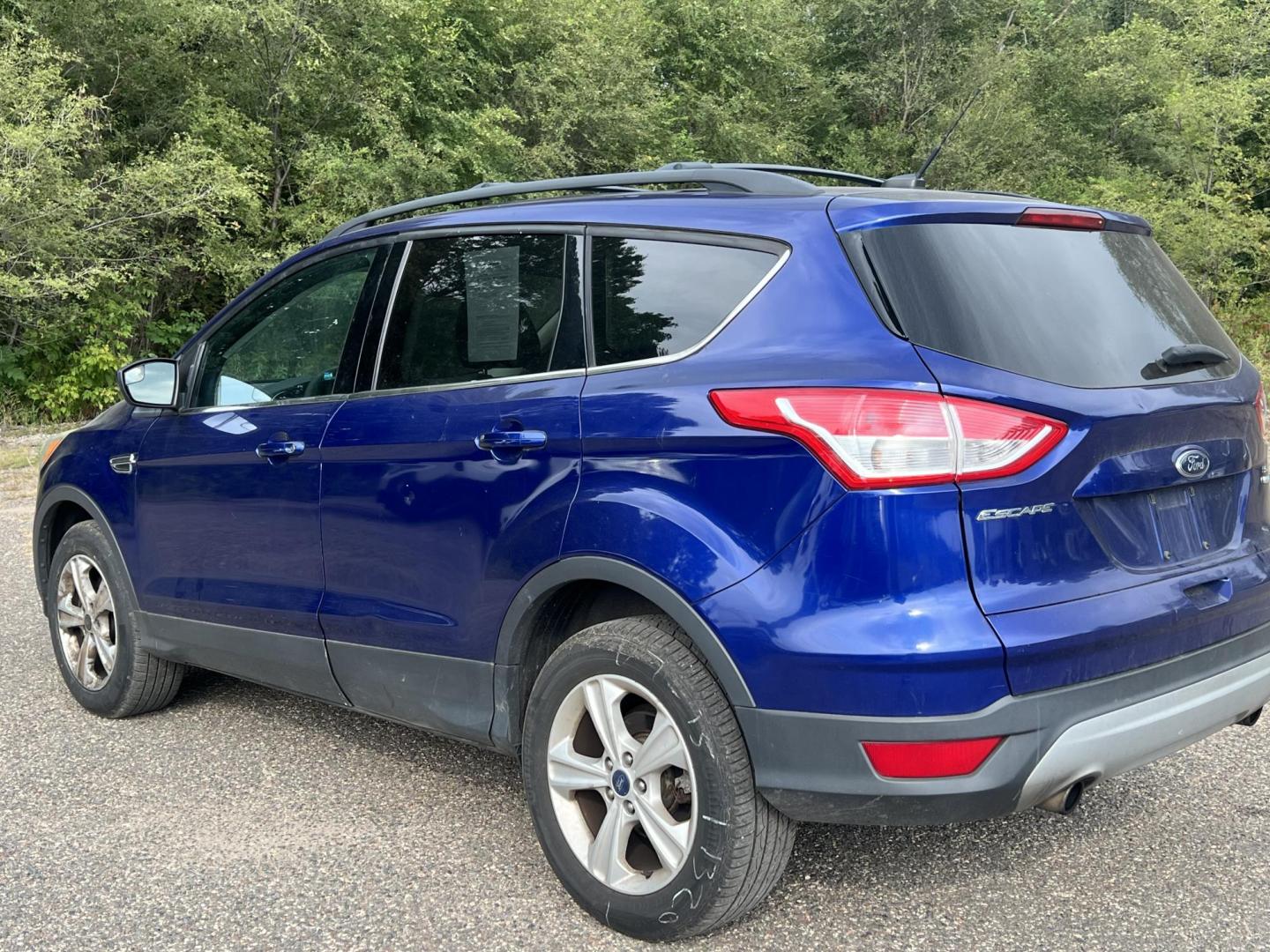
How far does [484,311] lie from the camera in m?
3.21

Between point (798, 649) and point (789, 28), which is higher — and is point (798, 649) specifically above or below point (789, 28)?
below

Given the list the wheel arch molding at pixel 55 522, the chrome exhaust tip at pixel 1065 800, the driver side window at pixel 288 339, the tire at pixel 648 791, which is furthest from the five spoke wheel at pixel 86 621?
the chrome exhaust tip at pixel 1065 800

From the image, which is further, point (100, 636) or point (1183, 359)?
point (100, 636)

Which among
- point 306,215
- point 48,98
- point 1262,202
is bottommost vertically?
point 1262,202

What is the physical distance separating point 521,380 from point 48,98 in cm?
A: 1613

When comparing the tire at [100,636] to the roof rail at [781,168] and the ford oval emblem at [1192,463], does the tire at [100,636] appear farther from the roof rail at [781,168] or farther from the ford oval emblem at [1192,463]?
the ford oval emblem at [1192,463]

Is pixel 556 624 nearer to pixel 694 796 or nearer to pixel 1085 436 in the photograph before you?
pixel 694 796

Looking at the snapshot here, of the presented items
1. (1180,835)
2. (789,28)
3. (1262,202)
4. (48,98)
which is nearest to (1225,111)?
(1262,202)

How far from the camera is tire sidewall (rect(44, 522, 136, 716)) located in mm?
4320

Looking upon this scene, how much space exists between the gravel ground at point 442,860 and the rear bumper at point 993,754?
20.4 inches

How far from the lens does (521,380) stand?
9.72ft

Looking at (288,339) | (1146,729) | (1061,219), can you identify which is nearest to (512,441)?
(288,339)

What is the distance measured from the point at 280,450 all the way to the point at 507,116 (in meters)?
19.8

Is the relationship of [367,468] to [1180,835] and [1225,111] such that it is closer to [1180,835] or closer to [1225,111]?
[1180,835]
